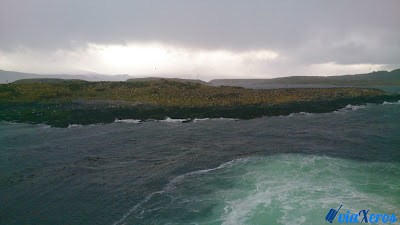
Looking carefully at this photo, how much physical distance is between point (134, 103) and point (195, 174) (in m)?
41.4

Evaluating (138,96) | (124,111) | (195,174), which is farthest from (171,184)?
(138,96)

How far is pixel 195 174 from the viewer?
24578 millimetres

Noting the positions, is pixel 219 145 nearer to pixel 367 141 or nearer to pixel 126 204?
pixel 126 204

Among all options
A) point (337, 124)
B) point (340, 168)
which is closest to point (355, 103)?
point (337, 124)

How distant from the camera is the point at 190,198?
19.9 metres

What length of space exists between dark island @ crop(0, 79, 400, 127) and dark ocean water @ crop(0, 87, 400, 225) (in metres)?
7.50

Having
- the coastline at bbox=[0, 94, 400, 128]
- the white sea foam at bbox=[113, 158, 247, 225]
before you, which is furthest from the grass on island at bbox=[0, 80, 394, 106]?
the white sea foam at bbox=[113, 158, 247, 225]

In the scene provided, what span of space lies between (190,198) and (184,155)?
10.6m

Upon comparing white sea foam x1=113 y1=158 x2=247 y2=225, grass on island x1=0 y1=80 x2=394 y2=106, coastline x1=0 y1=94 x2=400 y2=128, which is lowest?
white sea foam x1=113 y1=158 x2=247 y2=225

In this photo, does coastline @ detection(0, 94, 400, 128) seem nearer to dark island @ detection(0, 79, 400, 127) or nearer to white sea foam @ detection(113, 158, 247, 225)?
dark island @ detection(0, 79, 400, 127)

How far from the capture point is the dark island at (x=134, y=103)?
50.3 meters

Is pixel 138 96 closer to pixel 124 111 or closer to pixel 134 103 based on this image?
pixel 134 103

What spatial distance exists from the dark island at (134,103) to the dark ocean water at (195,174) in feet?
24.6

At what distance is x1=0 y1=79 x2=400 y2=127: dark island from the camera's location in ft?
165
